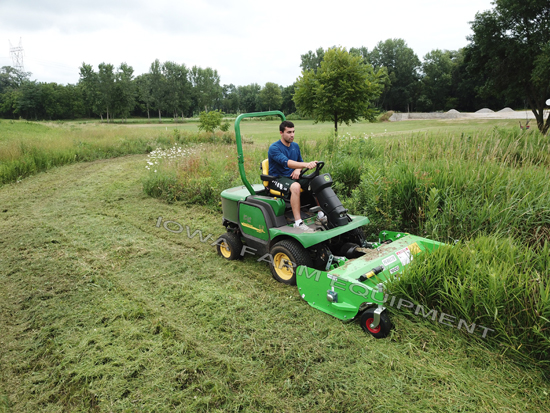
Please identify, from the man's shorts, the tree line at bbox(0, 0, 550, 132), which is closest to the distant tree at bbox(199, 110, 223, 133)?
the tree line at bbox(0, 0, 550, 132)

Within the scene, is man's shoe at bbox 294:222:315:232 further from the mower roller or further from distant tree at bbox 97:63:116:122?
distant tree at bbox 97:63:116:122

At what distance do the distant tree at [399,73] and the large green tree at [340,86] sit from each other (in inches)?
2111

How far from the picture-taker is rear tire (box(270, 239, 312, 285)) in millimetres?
3602

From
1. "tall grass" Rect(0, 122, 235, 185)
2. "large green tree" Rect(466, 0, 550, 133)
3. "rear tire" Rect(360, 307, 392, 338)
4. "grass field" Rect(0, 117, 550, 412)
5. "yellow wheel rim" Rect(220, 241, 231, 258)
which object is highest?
"large green tree" Rect(466, 0, 550, 133)

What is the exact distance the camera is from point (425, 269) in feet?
9.71

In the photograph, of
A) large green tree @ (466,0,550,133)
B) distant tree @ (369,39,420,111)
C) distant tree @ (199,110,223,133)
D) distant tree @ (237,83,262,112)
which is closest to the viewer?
large green tree @ (466,0,550,133)

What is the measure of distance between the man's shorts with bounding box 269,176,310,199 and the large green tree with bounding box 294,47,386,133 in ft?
35.0

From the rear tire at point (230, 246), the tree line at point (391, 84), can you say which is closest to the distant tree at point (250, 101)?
the tree line at point (391, 84)

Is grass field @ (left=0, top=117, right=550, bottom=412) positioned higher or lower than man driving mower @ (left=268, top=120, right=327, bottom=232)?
lower

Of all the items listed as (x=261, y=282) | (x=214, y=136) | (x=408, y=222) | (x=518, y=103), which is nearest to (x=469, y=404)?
(x=261, y=282)

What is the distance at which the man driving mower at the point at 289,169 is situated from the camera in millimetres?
3811

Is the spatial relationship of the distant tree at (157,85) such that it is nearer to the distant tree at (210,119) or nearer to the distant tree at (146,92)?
the distant tree at (146,92)

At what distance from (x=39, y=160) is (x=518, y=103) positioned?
66.7 metres

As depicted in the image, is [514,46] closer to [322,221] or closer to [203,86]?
[322,221]
